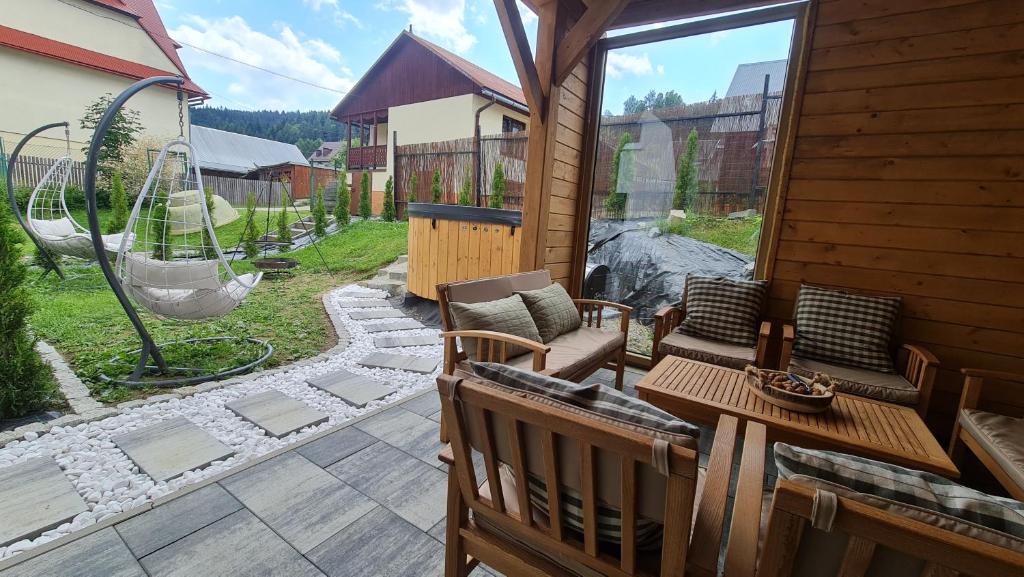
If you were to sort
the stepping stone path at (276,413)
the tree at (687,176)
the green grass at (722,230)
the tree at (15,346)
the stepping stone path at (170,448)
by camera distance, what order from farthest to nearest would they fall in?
the tree at (687,176), the green grass at (722,230), the stepping stone path at (276,413), the tree at (15,346), the stepping stone path at (170,448)

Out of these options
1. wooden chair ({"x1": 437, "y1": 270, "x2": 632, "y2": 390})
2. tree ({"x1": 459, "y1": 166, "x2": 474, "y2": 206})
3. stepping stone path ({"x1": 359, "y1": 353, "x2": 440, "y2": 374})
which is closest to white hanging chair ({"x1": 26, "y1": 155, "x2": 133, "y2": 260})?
stepping stone path ({"x1": 359, "y1": 353, "x2": 440, "y2": 374})

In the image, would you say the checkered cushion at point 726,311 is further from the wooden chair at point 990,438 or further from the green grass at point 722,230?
the wooden chair at point 990,438

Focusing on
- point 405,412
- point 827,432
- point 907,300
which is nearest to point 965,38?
point 907,300

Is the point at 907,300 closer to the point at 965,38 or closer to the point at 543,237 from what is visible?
the point at 965,38

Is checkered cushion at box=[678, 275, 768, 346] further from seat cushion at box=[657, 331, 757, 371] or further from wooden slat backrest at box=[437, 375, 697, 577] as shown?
wooden slat backrest at box=[437, 375, 697, 577]

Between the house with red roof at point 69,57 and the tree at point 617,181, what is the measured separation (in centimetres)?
686

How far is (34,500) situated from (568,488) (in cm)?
200

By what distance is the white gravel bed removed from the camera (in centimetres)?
159

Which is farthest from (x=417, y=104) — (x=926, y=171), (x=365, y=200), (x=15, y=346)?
(x=926, y=171)

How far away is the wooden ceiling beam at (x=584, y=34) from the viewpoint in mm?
2908

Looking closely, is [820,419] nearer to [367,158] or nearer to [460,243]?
[460,243]

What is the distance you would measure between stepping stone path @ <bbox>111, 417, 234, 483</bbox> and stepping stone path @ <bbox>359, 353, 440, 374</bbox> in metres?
1.16

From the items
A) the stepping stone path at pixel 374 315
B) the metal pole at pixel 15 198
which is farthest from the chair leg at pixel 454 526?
the metal pole at pixel 15 198

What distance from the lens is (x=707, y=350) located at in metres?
2.64
